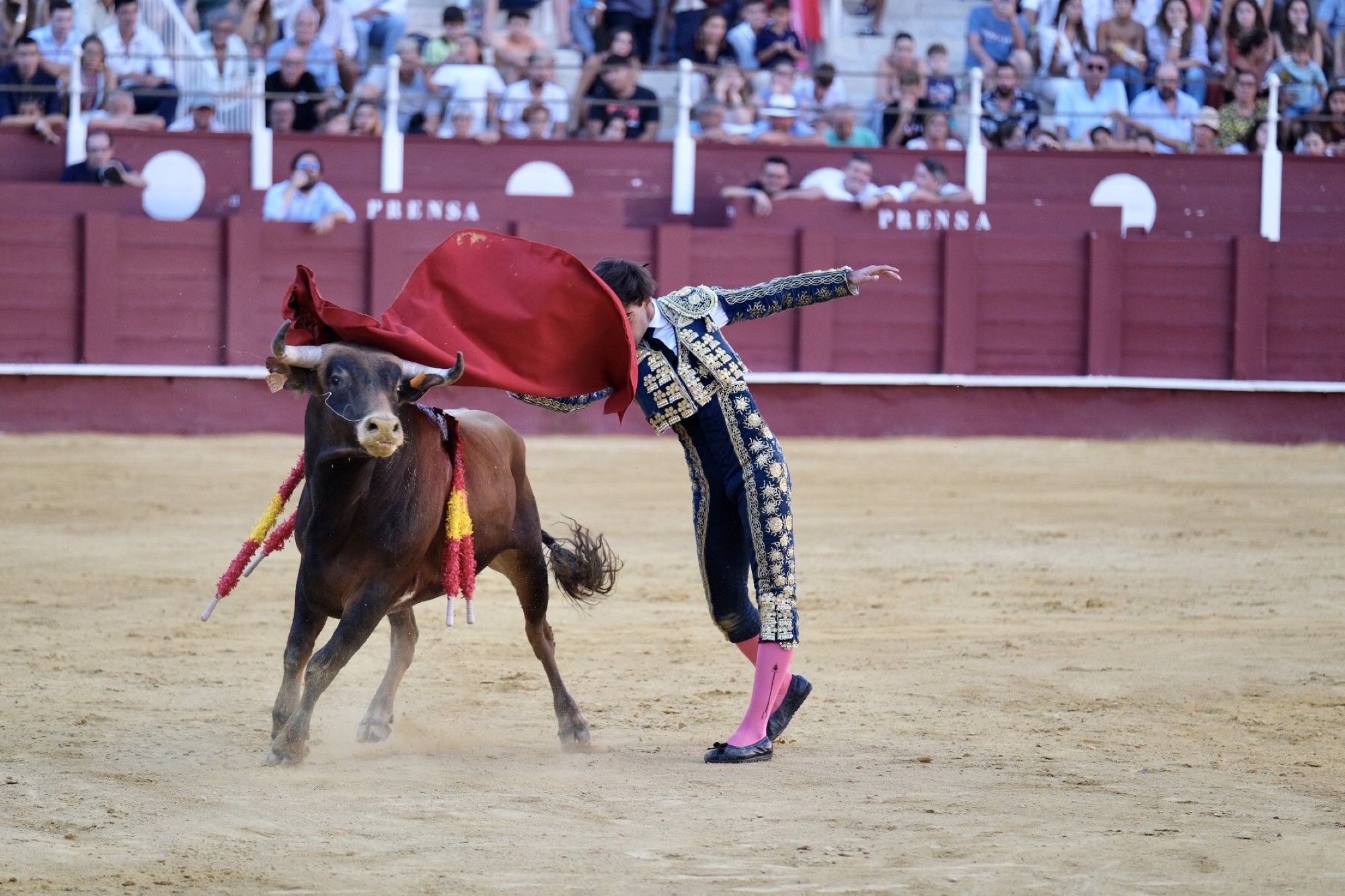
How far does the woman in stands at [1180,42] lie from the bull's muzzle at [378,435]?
28.9 feet

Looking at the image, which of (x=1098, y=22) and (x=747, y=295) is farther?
(x=1098, y=22)

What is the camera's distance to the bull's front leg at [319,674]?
3506 mm

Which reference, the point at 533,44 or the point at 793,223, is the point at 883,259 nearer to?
the point at 793,223

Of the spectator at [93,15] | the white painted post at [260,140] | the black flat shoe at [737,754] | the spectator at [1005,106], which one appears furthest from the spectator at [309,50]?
the black flat shoe at [737,754]

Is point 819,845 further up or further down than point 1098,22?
further down

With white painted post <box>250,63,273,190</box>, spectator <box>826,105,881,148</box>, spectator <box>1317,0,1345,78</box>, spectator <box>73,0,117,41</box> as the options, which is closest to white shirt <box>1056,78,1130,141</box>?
spectator <box>826,105,881,148</box>

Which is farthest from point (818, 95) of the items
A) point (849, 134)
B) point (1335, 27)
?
point (1335, 27)

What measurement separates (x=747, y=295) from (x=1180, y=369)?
24.4 ft

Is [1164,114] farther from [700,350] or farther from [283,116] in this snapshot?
[700,350]

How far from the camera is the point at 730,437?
3.69 m

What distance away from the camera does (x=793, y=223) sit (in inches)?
397

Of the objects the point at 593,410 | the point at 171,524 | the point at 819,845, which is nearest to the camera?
the point at 819,845

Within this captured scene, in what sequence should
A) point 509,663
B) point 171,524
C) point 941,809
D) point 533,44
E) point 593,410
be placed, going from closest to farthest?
point 941,809 → point 509,663 → point 171,524 → point 593,410 → point 533,44

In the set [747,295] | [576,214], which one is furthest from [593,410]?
[747,295]
